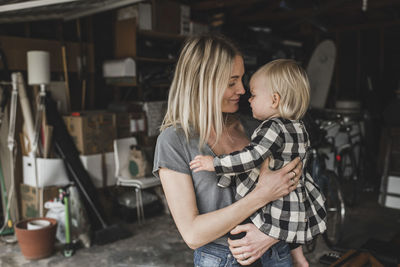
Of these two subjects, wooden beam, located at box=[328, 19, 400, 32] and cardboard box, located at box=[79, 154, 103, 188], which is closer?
cardboard box, located at box=[79, 154, 103, 188]

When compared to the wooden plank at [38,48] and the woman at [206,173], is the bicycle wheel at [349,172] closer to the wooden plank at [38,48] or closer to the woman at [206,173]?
the wooden plank at [38,48]

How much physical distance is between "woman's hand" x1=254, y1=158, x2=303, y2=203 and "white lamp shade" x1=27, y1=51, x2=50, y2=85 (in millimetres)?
3038

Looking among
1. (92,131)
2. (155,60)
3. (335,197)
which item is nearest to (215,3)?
(155,60)

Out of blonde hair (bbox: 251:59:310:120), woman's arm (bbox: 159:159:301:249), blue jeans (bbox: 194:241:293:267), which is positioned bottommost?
blue jeans (bbox: 194:241:293:267)

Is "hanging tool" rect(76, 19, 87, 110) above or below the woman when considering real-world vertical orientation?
above

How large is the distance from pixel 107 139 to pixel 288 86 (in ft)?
10.5

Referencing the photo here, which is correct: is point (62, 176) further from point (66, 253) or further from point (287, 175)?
point (287, 175)

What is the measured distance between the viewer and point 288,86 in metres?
1.37

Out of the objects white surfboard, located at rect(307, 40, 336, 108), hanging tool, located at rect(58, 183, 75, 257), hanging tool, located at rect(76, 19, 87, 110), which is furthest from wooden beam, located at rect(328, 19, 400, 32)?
hanging tool, located at rect(58, 183, 75, 257)

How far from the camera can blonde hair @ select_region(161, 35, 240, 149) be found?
1132mm

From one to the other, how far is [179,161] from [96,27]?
13.5 ft

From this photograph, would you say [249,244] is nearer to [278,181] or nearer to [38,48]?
[278,181]

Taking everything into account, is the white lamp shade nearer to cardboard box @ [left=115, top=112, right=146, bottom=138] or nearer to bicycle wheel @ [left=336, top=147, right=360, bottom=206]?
cardboard box @ [left=115, top=112, right=146, bottom=138]

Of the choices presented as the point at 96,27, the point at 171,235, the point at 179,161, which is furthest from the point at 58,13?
the point at 179,161
